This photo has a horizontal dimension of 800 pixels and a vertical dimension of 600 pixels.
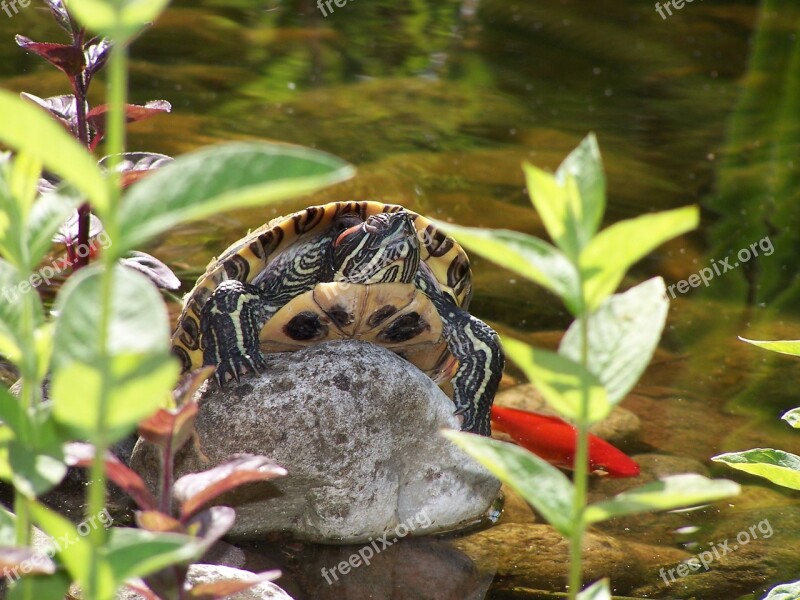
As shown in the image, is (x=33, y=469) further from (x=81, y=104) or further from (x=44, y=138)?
(x=81, y=104)

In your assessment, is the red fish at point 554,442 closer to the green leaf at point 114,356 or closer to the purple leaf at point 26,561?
the purple leaf at point 26,561

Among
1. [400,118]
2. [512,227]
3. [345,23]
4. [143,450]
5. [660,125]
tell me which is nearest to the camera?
[143,450]

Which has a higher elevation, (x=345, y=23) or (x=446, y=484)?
(x=446, y=484)

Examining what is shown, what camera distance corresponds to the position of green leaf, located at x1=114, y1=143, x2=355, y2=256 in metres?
0.79

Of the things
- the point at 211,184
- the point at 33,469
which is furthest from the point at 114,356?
the point at 33,469

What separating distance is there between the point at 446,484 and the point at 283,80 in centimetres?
508

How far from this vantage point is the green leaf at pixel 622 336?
3.23 feet

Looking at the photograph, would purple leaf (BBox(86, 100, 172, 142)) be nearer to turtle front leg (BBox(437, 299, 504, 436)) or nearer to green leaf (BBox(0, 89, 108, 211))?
turtle front leg (BBox(437, 299, 504, 436))

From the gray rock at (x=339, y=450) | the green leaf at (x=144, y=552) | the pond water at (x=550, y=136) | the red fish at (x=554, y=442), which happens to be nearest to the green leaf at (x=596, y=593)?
the green leaf at (x=144, y=552)

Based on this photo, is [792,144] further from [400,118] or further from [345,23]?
[345,23]

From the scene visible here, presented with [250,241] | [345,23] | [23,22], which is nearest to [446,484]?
[250,241]

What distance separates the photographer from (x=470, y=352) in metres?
3.10

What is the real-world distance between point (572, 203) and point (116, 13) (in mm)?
454

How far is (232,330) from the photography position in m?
2.87
